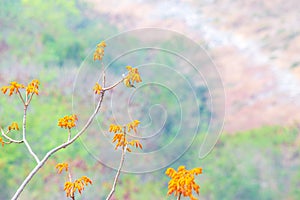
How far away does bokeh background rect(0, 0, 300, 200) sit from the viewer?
3.58 meters

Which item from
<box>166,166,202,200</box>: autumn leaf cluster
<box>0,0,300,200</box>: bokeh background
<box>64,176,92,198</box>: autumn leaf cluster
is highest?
<box>0,0,300,200</box>: bokeh background

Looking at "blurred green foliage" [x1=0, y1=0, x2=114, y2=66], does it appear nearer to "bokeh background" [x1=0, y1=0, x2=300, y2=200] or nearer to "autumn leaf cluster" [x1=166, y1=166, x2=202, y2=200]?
"bokeh background" [x1=0, y1=0, x2=300, y2=200]

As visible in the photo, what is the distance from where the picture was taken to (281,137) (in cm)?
395

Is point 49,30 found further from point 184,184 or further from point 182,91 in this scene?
point 184,184

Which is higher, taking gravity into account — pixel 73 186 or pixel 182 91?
pixel 182 91

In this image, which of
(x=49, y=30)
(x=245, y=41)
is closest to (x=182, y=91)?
(x=245, y=41)

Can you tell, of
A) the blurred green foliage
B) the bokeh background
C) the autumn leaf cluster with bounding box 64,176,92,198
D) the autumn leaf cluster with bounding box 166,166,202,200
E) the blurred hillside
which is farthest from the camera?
the blurred green foliage

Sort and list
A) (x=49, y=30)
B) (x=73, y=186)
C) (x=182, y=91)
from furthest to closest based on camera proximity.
Result: (x=49, y=30) → (x=182, y=91) → (x=73, y=186)

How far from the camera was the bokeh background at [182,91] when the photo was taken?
3.58 m

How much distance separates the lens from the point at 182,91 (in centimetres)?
397

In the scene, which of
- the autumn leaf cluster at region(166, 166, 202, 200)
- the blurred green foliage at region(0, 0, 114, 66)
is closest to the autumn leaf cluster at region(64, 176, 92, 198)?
the autumn leaf cluster at region(166, 166, 202, 200)

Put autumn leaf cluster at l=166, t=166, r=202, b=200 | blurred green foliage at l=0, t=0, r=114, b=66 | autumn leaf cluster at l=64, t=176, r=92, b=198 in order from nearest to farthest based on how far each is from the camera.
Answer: autumn leaf cluster at l=166, t=166, r=202, b=200 < autumn leaf cluster at l=64, t=176, r=92, b=198 < blurred green foliage at l=0, t=0, r=114, b=66

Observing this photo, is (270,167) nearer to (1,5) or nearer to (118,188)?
(118,188)

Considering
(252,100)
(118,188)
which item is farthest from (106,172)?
(252,100)
